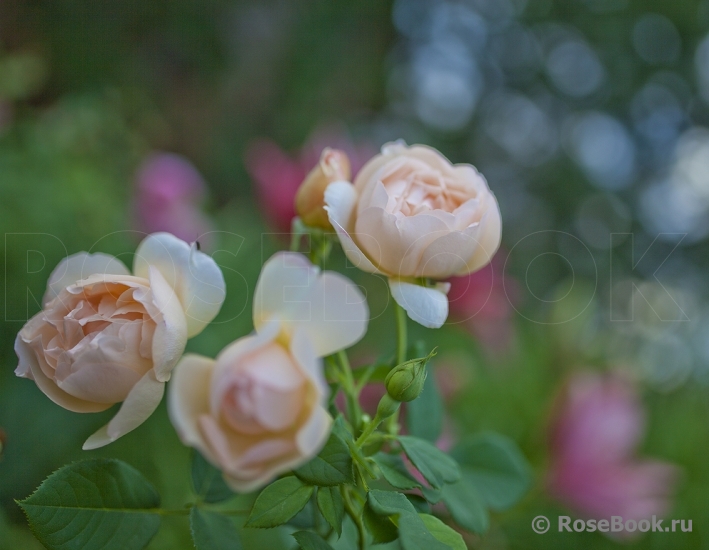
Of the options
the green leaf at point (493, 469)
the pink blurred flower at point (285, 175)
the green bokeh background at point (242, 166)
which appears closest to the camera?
the green leaf at point (493, 469)

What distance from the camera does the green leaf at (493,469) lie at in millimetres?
480

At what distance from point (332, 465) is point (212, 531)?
10 centimetres

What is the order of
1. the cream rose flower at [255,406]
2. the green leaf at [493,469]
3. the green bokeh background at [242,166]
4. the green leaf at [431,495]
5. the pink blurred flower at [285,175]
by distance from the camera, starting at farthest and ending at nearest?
1. the pink blurred flower at [285,175]
2. the green bokeh background at [242,166]
3. the green leaf at [493,469]
4. the green leaf at [431,495]
5. the cream rose flower at [255,406]

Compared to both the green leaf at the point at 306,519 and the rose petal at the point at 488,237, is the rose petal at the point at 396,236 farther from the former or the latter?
the green leaf at the point at 306,519

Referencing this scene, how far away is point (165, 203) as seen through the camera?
3.10 ft

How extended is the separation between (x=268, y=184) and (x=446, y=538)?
0.69 meters

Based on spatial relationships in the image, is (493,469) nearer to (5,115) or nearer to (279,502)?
(279,502)

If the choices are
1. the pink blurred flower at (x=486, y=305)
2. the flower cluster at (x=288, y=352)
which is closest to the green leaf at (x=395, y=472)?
the flower cluster at (x=288, y=352)

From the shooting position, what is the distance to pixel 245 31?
189 centimetres

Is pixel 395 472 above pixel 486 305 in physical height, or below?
above

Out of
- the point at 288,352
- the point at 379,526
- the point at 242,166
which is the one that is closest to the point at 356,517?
the point at 379,526

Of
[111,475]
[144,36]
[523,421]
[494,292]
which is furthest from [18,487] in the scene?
[144,36]

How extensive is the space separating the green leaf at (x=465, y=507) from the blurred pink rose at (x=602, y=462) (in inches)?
12.8

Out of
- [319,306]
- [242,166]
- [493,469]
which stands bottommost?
[242,166]
